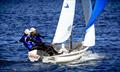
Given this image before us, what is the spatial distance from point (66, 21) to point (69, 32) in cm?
102

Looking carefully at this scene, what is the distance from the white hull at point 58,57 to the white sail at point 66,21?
5.78ft

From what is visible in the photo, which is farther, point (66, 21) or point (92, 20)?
point (66, 21)

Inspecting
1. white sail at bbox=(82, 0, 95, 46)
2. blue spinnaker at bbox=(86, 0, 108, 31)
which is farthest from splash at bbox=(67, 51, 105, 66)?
blue spinnaker at bbox=(86, 0, 108, 31)

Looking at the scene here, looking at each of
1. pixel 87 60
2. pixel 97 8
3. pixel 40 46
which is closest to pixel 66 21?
pixel 97 8

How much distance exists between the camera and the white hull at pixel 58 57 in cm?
4425

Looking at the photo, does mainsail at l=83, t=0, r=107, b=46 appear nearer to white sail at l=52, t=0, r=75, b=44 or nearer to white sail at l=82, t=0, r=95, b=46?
white sail at l=82, t=0, r=95, b=46

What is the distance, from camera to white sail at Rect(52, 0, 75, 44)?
A: 46.6m

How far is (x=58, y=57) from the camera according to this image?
45.1 metres

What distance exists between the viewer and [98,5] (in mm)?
45438

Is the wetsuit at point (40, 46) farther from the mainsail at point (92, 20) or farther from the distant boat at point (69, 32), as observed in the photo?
the mainsail at point (92, 20)

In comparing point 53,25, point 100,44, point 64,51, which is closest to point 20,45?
point 100,44

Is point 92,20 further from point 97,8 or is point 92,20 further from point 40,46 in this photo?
point 40,46

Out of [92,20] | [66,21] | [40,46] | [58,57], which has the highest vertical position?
[92,20]

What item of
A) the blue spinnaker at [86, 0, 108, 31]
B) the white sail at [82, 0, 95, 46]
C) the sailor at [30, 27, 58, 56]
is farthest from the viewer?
the white sail at [82, 0, 95, 46]
